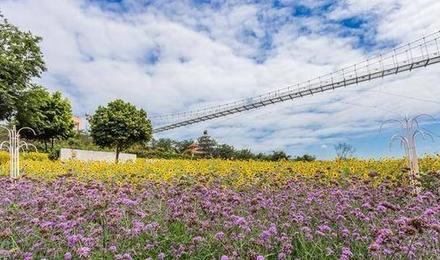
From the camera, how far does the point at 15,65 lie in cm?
2308

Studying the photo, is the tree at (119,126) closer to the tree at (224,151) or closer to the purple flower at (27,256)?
the tree at (224,151)

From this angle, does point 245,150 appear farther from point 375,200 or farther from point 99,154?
point 375,200

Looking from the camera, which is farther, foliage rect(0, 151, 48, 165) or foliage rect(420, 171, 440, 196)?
foliage rect(0, 151, 48, 165)

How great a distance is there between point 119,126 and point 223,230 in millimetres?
22302

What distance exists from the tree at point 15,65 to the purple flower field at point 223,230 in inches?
741

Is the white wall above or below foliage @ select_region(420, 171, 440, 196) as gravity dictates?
above

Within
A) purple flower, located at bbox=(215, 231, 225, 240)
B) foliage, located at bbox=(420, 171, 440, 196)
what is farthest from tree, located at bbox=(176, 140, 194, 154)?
purple flower, located at bbox=(215, 231, 225, 240)

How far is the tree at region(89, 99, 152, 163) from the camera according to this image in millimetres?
26109

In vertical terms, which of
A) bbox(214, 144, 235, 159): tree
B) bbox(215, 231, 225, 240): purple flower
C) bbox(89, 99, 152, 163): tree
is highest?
bbox(89, 99, 152, 163): tree

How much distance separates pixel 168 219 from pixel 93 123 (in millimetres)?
23268

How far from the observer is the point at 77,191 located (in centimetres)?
630

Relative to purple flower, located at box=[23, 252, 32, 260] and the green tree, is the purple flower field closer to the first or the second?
purple flower, located at box=[23, 252, 32, 260]

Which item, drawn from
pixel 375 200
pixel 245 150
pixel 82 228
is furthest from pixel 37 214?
pixel 245 150

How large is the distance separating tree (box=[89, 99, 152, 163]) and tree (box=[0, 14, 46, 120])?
4.14 metres
